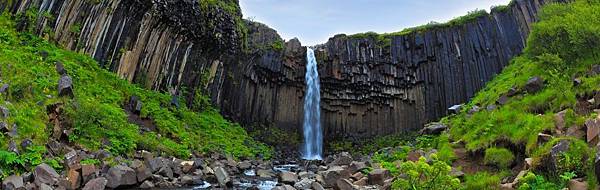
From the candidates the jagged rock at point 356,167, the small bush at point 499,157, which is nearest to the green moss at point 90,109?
the jagged rock at point 356,167

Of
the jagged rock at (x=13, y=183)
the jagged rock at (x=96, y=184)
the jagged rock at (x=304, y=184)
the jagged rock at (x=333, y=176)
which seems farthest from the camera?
the jagged rock at (x=333, y=176)

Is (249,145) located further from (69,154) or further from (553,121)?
(553,121)

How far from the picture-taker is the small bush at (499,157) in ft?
32.8

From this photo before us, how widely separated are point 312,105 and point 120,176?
27.2m

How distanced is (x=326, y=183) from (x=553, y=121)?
6.60 metres

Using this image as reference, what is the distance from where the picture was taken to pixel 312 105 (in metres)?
38.2

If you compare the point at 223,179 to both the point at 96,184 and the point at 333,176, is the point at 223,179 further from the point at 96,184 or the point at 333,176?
the point at 96,184

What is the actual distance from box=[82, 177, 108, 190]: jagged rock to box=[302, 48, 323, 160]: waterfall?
26.9 meters

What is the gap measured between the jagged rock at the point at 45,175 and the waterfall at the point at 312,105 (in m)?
27.6

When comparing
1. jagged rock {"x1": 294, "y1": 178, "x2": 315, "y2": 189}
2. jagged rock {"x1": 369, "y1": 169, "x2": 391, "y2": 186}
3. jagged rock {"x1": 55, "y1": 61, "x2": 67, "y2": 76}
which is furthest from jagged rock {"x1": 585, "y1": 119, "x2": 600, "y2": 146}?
jagged rock {"x1": 55, "y1": 61, "x2": 67, "y2": 76}

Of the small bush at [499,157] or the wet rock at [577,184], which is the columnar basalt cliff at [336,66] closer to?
the small bush at [499,157]

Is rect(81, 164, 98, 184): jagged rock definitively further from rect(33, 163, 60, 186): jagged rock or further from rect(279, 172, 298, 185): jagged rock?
rect(279, 172, 298, 185): jagged rock

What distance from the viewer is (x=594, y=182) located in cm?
722

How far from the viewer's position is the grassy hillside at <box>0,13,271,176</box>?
40.4 feet
